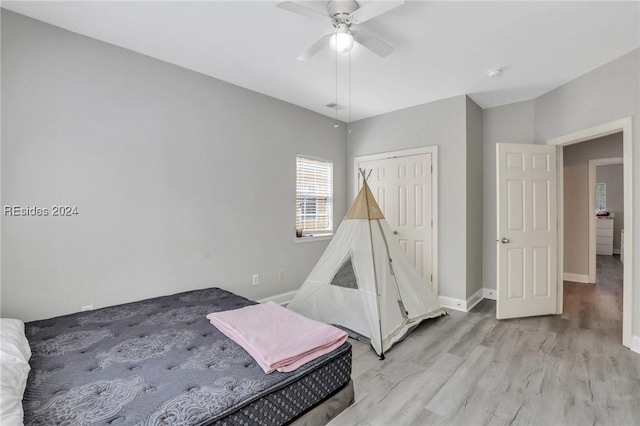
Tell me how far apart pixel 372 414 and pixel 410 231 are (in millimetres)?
2691

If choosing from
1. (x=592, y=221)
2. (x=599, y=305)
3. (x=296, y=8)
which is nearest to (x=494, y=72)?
(x=296, y=8)

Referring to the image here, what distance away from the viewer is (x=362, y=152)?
468 centimetres

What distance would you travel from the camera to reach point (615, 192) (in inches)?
303

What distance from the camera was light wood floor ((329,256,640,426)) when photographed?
1847mm

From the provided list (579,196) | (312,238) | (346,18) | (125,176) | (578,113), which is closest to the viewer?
(346,18)

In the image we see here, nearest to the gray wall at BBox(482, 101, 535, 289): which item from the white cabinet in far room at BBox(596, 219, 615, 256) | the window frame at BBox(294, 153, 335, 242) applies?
the window frame at BBox(294, 153, 335, 242)

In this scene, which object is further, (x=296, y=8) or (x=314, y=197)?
(x=314, y=197)

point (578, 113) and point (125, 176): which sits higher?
point (578, 113)

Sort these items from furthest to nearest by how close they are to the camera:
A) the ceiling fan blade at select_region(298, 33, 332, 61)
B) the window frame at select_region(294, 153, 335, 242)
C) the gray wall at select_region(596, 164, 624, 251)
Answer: the gray wall at select_region(596, 164, 624, 251) < the window frame at select_region(294, 153, 335, 242) < the ceiling fan blade at select_region(298, 33, 332, 61)

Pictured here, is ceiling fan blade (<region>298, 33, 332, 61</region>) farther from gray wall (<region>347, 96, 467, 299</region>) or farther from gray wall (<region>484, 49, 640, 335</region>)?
gray wall (<region>484, 49, 640, 335</region>)

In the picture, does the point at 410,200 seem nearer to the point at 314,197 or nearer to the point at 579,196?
the point at 314,197

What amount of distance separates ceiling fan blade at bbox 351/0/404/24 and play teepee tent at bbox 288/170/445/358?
1649mm

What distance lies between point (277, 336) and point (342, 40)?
199 cm

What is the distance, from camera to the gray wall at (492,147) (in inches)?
157
